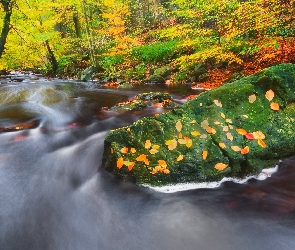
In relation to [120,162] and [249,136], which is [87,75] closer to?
[120,162]

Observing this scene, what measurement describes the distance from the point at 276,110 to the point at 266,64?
5.18 m

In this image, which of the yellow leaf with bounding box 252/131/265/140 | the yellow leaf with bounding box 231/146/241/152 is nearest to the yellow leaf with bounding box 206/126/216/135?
the yellow leaf with bounding box 231/146/241/152

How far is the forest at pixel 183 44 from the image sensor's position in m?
7.28

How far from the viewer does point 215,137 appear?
10.4ft

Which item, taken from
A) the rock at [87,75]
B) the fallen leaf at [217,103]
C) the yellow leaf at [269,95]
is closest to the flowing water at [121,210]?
the yellow leaf at [269,95]

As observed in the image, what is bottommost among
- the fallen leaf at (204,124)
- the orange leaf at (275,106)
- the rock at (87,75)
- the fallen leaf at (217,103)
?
the rock at (87,75)

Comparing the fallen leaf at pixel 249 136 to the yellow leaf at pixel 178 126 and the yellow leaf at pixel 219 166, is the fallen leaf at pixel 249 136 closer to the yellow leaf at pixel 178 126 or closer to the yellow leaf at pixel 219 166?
the yellow leaf at pixel 219 166

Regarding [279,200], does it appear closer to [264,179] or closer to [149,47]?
[264,179]

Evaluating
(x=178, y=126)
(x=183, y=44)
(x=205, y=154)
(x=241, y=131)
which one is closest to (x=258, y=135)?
(x=241, y=131)

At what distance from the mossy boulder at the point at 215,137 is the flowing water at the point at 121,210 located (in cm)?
21

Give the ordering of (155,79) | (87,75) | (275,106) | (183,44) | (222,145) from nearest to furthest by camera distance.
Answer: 1. (222,145)
2. (275,106)
3. (183,44)
4. (155,79)
5. (87,75)

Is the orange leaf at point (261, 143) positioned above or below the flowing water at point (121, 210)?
above

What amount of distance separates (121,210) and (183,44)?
7569mm

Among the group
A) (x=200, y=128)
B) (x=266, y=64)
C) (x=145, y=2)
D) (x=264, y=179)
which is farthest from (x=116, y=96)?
(x=145, y=2)
